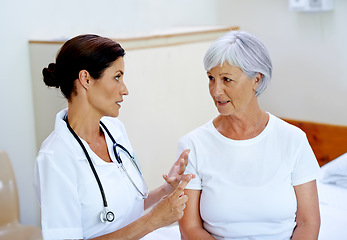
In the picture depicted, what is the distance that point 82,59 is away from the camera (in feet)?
5.27

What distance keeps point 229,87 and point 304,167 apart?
377 mm

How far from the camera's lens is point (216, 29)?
10.8 feet

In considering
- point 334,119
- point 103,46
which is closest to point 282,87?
point 334,119

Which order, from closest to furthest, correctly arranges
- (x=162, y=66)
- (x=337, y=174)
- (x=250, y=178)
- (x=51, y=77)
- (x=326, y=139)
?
(x=51, y=77), (x=250, y=178), (x=337, y=174), (x=162, y=66), (x=326, y=139)

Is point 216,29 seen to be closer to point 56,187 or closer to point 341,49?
point 341,49

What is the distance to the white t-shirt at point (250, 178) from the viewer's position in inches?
Answer: 69.3

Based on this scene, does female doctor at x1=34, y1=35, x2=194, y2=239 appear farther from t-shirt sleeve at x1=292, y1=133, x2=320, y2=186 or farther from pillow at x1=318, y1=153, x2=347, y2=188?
pillow at x1=318, y1=153, x2=347, y2=188

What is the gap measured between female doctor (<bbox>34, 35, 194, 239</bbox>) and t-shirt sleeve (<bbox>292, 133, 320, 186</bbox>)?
393 millimetres

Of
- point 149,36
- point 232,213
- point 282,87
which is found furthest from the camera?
point 282,87

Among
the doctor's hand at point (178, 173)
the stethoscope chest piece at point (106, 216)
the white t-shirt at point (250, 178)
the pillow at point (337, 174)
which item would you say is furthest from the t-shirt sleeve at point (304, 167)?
the pillow at point (337, 174)

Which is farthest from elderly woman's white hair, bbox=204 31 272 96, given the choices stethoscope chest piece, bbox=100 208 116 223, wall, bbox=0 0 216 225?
wall, bbox=0 0 216 225

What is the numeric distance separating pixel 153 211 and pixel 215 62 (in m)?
0.55

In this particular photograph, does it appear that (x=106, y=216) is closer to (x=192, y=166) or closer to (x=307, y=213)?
(x=192, y=166)

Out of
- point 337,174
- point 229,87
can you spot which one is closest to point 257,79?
point 229,87
